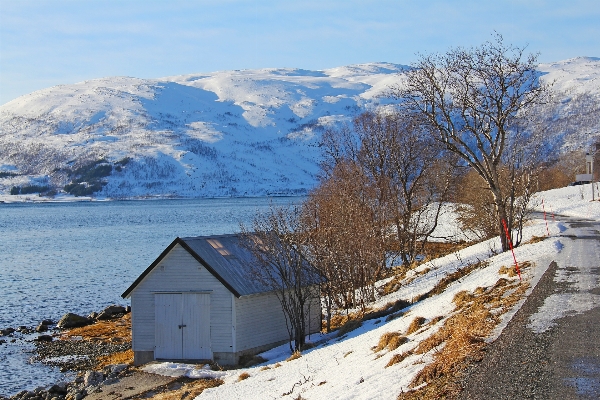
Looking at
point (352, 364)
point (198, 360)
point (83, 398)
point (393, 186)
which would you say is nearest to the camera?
point (352, 364)

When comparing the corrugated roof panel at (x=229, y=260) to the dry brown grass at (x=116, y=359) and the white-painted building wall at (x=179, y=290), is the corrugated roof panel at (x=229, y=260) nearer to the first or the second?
the white-painted building wall at (x=179, y=290)

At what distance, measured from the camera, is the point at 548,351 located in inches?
477

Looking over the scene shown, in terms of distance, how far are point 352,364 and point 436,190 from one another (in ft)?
98.7

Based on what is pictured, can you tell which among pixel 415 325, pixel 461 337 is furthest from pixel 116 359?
pixel 461 337

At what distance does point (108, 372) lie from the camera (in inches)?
974

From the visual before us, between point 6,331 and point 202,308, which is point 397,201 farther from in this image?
point 6,331

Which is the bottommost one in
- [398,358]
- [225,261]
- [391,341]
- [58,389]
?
[58,389]

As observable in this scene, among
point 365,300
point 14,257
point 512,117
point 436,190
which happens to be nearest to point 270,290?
point 365,300

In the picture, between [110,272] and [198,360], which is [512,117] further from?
[110,272]

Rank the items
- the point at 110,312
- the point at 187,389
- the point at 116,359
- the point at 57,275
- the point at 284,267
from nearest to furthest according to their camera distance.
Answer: the point at 187,389 → the point at 284,267 → the point at 116,359 → the point at 110,312 → the point at 57,275

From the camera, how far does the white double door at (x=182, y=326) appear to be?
24172 millimetres

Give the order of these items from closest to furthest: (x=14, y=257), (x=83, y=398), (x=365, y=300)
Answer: (x=83, y=398), (x=365, y=300), (x=14, y=257)

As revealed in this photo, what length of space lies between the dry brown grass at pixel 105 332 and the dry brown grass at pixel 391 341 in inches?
797

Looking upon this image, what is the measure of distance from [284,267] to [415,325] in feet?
26.6
